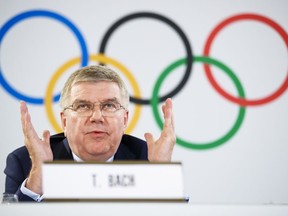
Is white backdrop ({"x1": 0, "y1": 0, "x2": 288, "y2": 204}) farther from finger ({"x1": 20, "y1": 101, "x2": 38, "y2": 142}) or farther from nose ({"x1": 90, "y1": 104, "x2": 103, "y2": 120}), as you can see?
finger ({"x1": 20, "y1": 101, "x2": 38, "y2": 142})

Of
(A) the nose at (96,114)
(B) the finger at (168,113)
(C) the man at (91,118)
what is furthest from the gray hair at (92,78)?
(B) the finger at (168,113)

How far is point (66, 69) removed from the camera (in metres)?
3.69

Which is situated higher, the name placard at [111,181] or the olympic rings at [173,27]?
the olympic rings at [173,27]

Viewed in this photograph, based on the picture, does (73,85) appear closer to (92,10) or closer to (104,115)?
(104,115)

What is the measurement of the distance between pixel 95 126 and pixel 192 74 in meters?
1.92

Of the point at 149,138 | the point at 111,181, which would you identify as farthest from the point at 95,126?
the point at 111,181

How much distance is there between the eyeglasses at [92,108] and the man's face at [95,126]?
12 mm

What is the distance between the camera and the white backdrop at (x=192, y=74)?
145 inches

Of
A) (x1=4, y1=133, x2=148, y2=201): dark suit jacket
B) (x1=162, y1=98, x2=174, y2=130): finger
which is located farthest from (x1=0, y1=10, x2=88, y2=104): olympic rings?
(x1=162, y1=98, x2=174, y2=130): finger

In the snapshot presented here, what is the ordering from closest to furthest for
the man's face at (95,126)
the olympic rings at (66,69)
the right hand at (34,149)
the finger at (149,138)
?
the right hand at (34,149) → the finger at (149,138) → the man's face at (95,126) → the olympic rings at (66,69)

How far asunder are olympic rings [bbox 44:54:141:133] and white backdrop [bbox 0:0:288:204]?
2 centimetres

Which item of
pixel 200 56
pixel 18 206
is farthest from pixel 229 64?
pixel 18 206

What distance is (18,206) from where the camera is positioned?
0.72m

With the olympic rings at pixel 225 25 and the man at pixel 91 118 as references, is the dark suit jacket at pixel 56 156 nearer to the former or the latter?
the man at pixel 91 118
